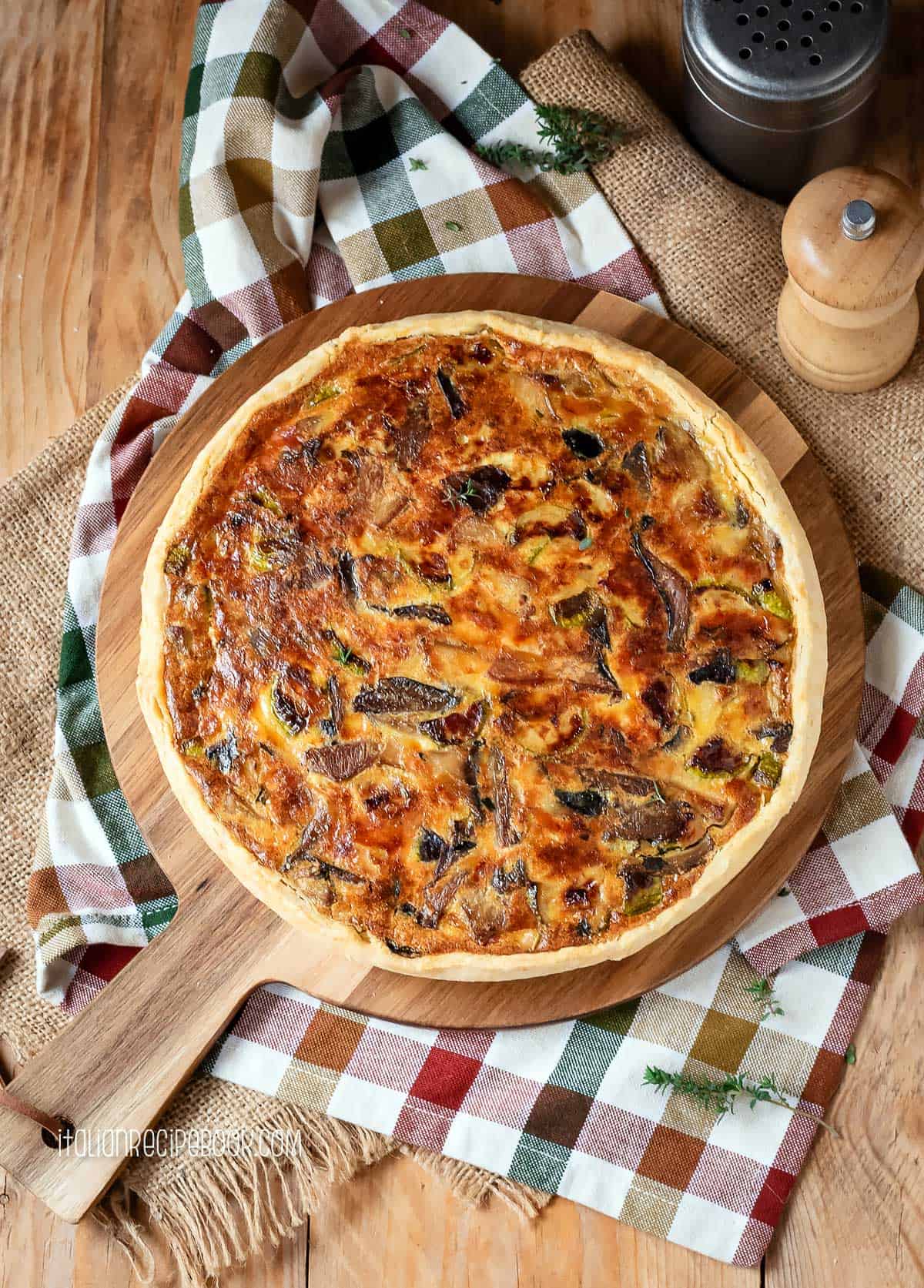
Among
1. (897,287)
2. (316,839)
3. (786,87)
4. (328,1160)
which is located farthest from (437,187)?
(328,1160)

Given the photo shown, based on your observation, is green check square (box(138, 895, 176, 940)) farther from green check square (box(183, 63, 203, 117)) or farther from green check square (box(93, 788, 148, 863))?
green check square (box(183, 63, 203, 117))

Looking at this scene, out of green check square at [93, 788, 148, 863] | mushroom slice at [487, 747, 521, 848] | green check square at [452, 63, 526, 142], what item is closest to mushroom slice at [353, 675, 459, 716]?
mushroom slice at [487, 747, 521, 848]

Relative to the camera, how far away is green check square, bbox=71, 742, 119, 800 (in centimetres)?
398

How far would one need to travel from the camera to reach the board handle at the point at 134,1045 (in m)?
3.63

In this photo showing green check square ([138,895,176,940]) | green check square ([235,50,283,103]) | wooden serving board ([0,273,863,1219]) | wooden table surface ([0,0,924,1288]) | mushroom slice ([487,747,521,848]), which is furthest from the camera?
green check square ([235,50,283,103])

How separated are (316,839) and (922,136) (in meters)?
2.91

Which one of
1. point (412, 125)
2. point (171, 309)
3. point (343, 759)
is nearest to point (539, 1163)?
point (343, 759)

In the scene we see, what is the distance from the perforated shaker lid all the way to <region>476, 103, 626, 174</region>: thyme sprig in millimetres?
430

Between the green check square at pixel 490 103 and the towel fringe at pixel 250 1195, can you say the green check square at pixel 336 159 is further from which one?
the towel fringe at pixel 250 1195

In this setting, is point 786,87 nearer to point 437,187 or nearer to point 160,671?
point 437,187

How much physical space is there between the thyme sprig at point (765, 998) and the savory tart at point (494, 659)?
1.67ft

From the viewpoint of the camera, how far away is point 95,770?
399 cm

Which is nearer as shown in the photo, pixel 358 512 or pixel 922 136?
pixel 358 512

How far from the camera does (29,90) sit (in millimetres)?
4508
